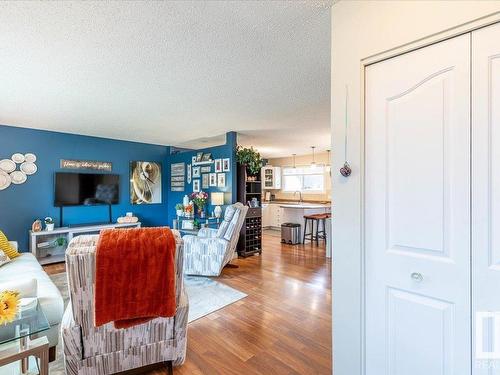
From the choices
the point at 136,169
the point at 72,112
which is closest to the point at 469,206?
the point at 72,112

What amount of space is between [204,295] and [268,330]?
1051 millimetres

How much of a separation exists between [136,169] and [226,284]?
12.4ft

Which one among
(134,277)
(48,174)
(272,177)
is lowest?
(134,277)

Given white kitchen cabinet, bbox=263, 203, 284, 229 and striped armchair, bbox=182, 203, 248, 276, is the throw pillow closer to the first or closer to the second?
striped armchair, bbox=182, 203, 248, 276

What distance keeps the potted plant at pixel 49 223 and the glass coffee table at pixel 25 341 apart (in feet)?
11.2

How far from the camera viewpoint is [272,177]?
28.0ft

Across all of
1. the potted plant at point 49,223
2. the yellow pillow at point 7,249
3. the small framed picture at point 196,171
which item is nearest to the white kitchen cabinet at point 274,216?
the small framed picture at point 196,171

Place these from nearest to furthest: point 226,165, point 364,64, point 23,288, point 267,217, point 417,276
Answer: point 417,276, point 364,64, point 23,288, point 226,165, point 267,217

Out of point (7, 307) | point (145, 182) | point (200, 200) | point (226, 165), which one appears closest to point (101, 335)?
point (7, 307)

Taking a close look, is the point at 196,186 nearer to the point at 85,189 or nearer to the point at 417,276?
the point at 85,189

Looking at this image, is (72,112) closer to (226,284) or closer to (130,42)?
(130,42)

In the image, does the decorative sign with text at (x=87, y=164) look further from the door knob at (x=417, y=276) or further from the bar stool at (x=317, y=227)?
the door knob at (x=417, y=276)

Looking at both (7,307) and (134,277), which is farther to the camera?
(134,277)

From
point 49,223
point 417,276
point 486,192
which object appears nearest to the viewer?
point 486,192
